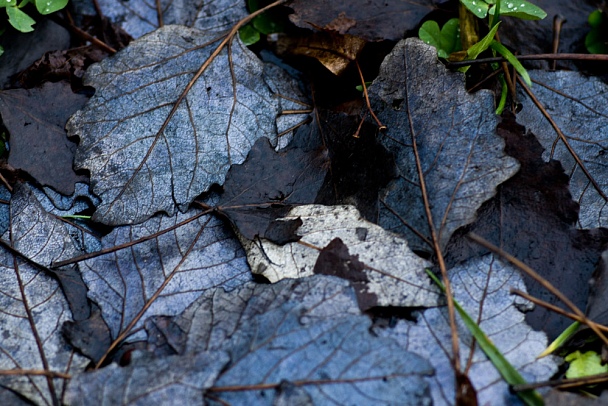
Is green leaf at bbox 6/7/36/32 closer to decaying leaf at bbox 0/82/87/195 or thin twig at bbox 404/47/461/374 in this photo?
decaying leaf at bbox 0/82/87/195

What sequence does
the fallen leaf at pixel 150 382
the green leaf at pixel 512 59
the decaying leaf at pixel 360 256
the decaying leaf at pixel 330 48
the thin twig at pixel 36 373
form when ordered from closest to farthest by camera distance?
the fallen leaf at pixel 150 382 < the thin twig at pixel 36 373 < the decaying leaf at pixel 360 256 < the green leaf at pixel 512 59 < the decaying leaf at pixel 330 48

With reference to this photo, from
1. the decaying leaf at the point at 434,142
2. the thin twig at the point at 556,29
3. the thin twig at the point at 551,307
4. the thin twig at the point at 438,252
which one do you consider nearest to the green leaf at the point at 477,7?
the decaying leaf at the point at 434,142

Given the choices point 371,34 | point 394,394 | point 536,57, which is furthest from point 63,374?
point 536,57

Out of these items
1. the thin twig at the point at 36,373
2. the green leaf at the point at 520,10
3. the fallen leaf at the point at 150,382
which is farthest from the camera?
the green leaf at the point at 520,10

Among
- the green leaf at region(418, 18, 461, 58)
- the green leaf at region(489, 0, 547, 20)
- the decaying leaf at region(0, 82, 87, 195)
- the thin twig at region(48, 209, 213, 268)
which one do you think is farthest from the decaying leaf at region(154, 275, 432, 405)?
the green leaf at region(489, 0, 547, 20)

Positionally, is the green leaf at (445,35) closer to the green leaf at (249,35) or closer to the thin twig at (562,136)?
the thin twig at (562,136)

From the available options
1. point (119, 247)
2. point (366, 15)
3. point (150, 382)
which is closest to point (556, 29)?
point (366, 15)

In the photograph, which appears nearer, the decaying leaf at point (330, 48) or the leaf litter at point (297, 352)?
the leaf litter at point (297, 352)

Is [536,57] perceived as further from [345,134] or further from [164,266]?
[164,266]
